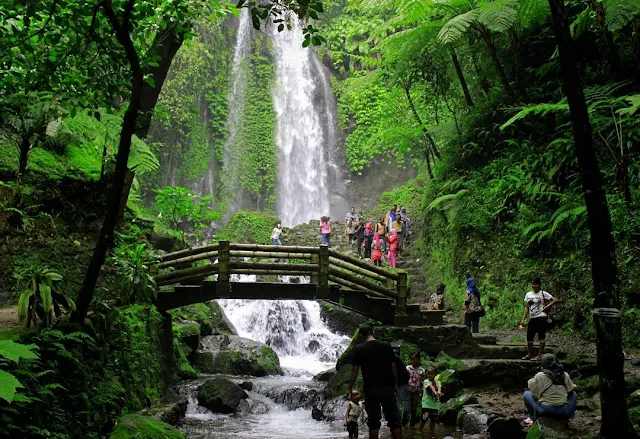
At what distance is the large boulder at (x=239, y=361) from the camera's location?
14.8 meters

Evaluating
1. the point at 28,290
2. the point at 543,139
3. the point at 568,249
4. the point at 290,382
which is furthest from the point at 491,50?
the point at 28,290

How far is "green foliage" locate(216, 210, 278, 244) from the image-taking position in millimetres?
26281

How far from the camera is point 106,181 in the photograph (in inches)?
450

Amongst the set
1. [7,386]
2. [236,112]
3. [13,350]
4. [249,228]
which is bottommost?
[7,386]

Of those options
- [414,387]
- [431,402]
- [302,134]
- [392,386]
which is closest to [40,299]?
[392,386]

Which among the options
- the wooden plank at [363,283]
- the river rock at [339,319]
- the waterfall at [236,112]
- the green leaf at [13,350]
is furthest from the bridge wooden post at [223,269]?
the waterfall at [236,112]

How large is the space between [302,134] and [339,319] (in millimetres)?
16771

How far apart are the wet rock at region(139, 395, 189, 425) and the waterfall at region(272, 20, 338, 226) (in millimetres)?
21329

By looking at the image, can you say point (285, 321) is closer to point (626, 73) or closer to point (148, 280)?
point (148, 280)

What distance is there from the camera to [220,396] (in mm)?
11383

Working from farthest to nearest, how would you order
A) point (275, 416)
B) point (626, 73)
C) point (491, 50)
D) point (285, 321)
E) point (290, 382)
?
point (285, 321) → point (491, 50) → point (290, 382) → point (626, 73) → point (275, 416)

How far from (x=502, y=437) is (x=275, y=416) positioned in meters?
5.21

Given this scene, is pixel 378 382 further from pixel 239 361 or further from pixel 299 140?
pixel 299 140

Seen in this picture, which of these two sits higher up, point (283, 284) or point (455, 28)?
point (455, 28)
